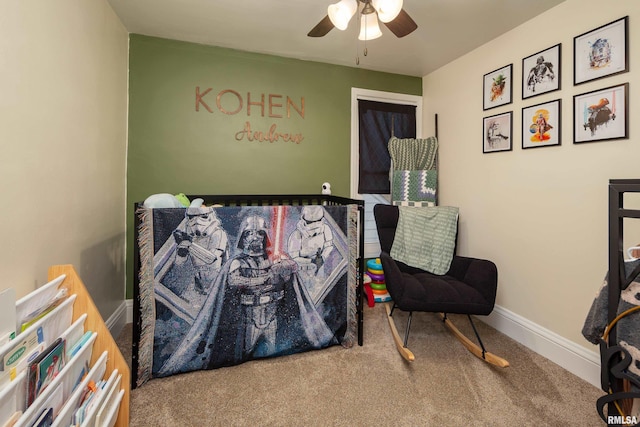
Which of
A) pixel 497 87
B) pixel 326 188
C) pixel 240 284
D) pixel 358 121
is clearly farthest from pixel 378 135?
pixel 240 284

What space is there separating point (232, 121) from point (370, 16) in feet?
4.55

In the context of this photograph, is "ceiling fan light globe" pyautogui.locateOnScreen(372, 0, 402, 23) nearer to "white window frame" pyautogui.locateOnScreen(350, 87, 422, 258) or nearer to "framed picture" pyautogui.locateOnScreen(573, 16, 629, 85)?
"framed picture" pyautogui.locateOnScreen(573, 16, 629, 85)

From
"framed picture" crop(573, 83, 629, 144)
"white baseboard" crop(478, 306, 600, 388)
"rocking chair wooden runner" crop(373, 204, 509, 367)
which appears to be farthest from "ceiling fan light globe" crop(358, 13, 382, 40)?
"white baseboard" crop(478, 306, 600, 388)

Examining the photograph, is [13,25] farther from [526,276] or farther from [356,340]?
[526,276]

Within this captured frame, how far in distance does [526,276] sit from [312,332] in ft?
4.96

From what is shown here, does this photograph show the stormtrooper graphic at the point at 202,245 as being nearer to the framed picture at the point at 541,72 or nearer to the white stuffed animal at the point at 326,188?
the white stuffed animal at the point at 326,188

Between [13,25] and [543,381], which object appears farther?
[543,381]

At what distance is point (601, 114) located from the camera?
5.23ft

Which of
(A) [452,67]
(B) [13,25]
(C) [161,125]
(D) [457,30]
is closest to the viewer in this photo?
(B) [13,25]

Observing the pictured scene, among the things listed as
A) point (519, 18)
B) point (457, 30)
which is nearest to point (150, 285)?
point (457, 30)

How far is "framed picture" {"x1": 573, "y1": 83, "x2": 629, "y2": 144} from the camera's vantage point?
1.51 m

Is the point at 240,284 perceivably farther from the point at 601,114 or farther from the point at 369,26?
the point at 601,114

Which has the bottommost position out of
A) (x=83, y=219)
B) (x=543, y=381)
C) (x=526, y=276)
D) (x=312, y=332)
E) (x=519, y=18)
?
(x=543, y=381)

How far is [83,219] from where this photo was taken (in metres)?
1.59
